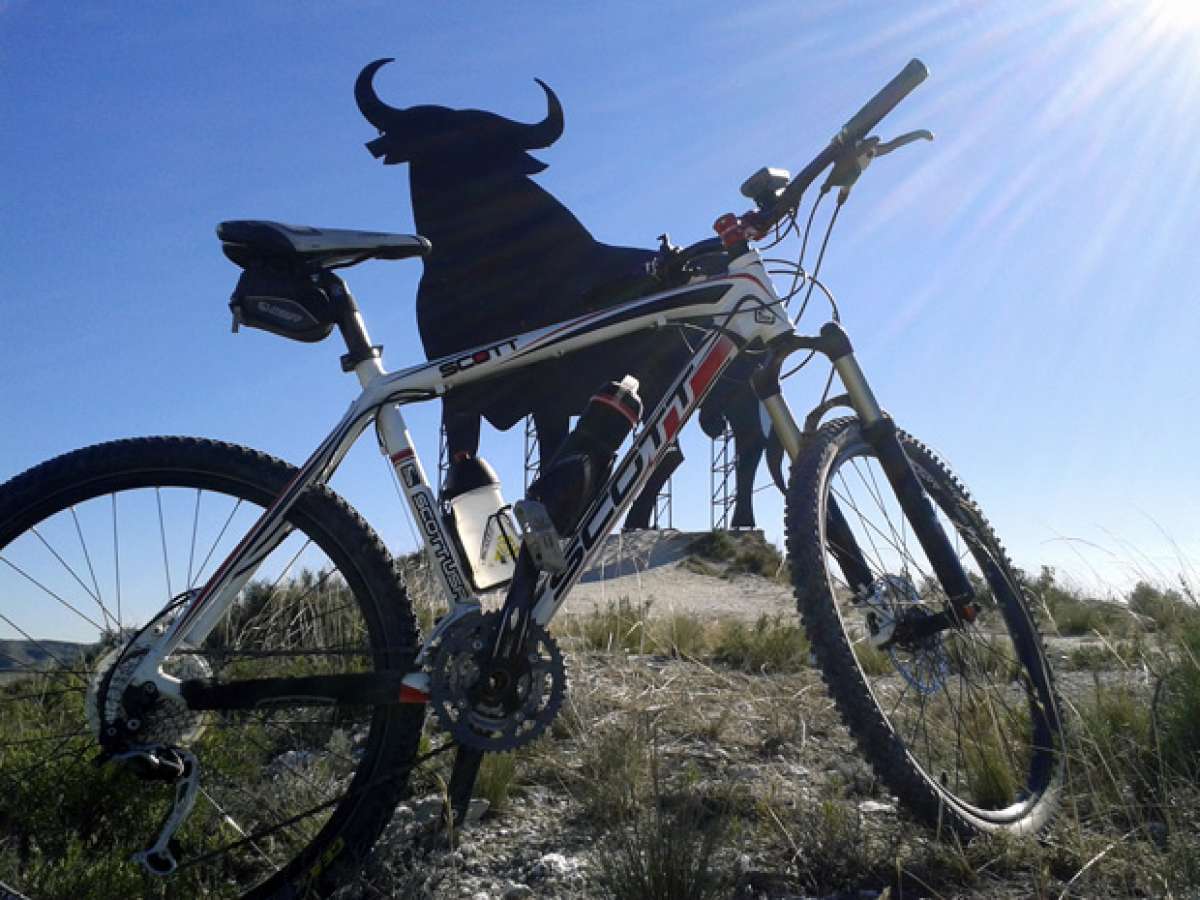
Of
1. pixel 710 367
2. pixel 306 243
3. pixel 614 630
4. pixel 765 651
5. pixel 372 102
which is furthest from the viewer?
pixel 372 102

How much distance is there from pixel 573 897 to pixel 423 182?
19.9 feet

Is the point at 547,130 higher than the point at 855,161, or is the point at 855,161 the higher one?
the point at 547,130

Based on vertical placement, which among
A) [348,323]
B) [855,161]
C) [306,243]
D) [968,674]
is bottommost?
[968,674]

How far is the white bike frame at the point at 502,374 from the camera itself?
84.4 inches

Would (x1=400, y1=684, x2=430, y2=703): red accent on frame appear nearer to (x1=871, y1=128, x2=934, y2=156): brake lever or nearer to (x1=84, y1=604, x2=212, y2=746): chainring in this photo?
(x1=84, y1=604, x2=212, y2=746): chainring

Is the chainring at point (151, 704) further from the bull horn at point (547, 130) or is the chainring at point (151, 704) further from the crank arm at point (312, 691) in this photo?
the bull horn at point (547, 130)

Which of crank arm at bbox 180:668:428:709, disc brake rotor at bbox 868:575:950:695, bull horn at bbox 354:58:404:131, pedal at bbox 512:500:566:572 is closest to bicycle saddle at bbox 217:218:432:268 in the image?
pedal at bbox 512:500:566:572

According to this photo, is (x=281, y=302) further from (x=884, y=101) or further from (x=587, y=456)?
(x=884, y=101)

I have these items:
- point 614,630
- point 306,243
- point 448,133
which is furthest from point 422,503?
point 448,133

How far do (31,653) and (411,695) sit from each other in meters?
1.01

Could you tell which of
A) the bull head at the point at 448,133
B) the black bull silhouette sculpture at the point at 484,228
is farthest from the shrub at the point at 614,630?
the bull head at the point at 448,133

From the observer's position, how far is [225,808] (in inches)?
89.0

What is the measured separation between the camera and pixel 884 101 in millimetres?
2574

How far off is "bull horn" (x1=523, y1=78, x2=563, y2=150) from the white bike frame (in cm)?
478
